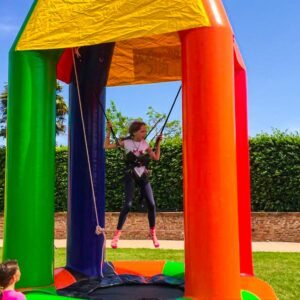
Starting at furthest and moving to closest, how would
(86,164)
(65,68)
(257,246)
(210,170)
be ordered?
(257,246) < (65,68) < (86,164) < (210,170)

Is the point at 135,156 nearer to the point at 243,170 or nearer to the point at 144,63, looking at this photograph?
the point at 243,170

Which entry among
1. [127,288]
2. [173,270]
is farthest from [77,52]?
[173,270]

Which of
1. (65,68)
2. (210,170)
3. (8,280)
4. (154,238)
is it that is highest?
(65,68)

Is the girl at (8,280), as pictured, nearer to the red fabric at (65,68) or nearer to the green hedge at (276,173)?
the red fabric at (65,68)

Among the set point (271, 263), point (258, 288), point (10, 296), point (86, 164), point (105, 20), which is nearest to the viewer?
point (10, 296)

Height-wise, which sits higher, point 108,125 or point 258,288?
point 108,125

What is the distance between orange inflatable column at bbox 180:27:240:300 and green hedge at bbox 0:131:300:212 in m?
10.7

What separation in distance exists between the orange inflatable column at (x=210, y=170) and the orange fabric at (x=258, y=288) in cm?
86

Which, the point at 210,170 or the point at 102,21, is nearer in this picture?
the point at 210,170

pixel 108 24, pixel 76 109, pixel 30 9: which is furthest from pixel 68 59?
pixel 108 24

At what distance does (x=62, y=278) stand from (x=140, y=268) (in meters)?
1.10

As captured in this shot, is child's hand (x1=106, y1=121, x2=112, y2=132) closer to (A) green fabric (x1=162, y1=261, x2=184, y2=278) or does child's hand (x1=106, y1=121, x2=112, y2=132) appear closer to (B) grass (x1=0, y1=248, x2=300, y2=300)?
(A) green fabric (x1=162, y1=261, x2=184, y2=278)

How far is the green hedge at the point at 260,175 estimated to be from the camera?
48.0 feet

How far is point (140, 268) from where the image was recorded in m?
5.87
